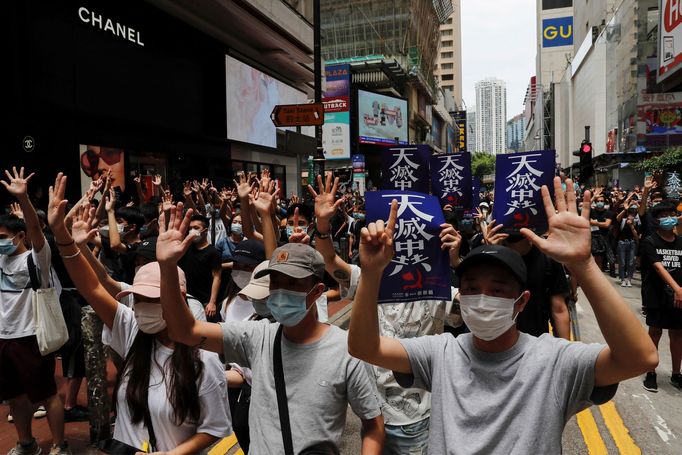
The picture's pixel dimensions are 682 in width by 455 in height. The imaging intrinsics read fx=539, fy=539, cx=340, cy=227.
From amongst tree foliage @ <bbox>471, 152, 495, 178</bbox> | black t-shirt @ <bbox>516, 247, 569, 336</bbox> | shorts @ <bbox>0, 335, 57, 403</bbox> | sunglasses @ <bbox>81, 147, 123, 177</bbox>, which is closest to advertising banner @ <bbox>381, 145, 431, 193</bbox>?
black t-shirt @ <bbox>516, 247, 569, 336</bbox>

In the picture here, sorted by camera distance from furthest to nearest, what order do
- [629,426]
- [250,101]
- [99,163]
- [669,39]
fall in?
[669,39] < [250,101] < [99,163] < [629,426]

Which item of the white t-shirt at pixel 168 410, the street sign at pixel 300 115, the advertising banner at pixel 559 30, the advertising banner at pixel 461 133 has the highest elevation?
the advertising banner at pixel 559 30

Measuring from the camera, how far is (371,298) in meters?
1.95

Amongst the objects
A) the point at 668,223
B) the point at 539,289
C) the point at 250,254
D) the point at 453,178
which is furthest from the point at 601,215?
the point at 250,254

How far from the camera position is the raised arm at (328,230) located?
321 centimetres

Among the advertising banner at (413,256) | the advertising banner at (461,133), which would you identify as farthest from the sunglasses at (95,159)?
the advertising banner at (461,133)

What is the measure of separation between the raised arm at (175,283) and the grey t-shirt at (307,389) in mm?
183

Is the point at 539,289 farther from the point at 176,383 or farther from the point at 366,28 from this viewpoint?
the point at 366,28

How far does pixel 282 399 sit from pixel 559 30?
116 m

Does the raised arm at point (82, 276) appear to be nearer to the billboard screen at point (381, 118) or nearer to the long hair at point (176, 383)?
the long hair at point (176, 383)

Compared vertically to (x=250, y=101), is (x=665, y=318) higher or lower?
lower

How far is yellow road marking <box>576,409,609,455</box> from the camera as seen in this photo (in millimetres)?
4359

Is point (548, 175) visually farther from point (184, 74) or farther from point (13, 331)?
point (184, 74)

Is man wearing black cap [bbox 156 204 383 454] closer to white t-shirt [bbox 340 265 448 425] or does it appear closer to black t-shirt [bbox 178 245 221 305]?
white t-shirt [bbox 340 265 448 425]
